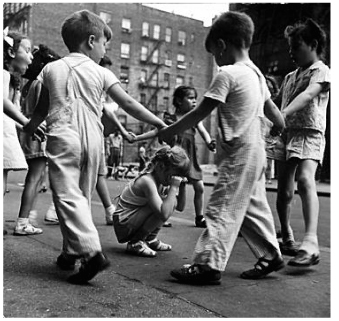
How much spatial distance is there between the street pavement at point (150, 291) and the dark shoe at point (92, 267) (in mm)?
55

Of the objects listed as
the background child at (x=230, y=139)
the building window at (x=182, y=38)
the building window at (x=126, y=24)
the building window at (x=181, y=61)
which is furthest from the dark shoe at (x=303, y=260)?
the building window at (x=181, y=61)

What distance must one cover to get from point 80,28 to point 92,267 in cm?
130

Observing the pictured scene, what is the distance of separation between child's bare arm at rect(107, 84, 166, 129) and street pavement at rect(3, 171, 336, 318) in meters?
0.88

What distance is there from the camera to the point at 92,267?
2393 millimetres

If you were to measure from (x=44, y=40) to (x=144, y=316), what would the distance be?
3265 centimetres

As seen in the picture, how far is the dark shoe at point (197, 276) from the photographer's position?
2.54 meters

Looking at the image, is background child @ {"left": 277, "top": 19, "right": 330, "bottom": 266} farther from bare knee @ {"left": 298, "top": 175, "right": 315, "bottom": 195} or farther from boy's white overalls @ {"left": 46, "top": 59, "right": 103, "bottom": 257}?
boy's white overalls @ {"left": 46, "top": 59, "right": 103, "bottom": 257}

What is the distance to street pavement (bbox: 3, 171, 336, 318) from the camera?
2.08m

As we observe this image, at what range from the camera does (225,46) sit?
2662mm

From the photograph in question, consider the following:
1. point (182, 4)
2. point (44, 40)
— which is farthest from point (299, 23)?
point (44, 40)

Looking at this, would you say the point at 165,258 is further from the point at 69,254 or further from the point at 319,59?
the point at 319,59

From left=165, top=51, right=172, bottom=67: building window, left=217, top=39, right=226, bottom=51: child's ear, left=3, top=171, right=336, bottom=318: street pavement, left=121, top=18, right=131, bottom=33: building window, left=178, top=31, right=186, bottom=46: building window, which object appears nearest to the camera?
left=3, top=171, right=336, bottom=318: street pavement

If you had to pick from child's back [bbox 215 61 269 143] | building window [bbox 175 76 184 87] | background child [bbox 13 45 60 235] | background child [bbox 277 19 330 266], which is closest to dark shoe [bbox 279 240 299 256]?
background child [bbox 277 19 330 266]

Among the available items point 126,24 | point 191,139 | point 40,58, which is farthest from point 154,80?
point 40,58
